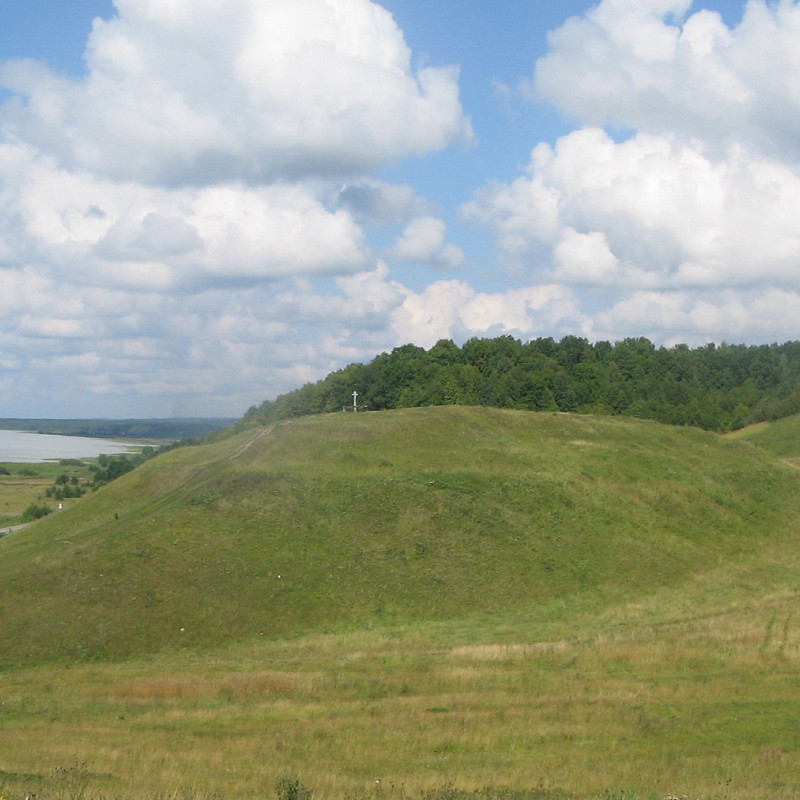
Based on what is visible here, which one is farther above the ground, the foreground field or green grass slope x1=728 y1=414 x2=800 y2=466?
green grass slope x1=728 y1=414 x2=800 y2=466

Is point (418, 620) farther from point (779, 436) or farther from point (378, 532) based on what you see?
point (779, 436)

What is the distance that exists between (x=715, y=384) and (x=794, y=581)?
409ft

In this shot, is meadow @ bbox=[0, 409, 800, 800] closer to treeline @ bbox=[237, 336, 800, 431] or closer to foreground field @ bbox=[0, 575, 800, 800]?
foreground field @ bbox=[0, 575, 800, 800]

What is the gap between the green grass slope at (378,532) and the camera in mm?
31516

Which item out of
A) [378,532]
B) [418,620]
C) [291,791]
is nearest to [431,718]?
[291,791]

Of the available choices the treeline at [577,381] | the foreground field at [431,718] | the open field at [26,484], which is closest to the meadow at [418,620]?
the foreground field at [431,718]

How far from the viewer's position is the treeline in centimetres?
9581

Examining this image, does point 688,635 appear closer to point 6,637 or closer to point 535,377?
point 6,637

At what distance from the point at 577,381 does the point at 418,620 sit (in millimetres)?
94009

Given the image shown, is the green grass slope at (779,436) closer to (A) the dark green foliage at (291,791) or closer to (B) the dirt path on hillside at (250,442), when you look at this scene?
(B) the dirt path on hillside at (250,442)

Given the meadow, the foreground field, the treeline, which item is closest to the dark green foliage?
the meadow

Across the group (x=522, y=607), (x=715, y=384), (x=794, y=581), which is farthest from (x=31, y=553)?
(x=715, y=384)

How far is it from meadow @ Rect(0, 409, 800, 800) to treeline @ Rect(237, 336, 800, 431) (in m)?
37.2

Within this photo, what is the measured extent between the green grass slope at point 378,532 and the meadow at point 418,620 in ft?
0.55
